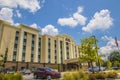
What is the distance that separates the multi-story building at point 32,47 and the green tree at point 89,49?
2515cm

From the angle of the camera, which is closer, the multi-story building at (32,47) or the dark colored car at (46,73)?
the dark colored car at (46,73)

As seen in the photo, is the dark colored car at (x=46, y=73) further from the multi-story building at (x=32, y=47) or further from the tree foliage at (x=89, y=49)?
the multi-story building at (x=32, y=47)

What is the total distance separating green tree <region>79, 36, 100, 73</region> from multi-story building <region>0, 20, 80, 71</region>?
990 inches

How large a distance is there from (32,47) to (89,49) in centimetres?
3666

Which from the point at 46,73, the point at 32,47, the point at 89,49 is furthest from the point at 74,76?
the point at 32,47

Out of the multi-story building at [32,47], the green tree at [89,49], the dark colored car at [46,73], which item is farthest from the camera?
the multi-story building at [32,47]

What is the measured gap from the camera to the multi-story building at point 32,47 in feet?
172

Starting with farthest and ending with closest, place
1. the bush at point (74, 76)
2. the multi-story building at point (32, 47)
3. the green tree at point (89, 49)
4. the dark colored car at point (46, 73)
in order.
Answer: the multi-story building at point (32, 47) → the green tree at point (89, 49) → the dark colored car at point (46, 73) → the bush at point (74, 76)

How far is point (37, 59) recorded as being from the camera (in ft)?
202

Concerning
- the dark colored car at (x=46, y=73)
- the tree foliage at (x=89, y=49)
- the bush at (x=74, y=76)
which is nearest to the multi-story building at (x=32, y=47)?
the dark colored car at (x=46, y=73)

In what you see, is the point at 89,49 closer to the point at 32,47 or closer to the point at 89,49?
the point at 89,49

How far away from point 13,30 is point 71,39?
31761 mm

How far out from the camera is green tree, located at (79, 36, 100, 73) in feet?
90.0

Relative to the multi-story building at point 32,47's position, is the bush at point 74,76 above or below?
below
